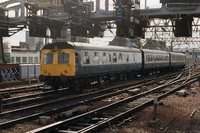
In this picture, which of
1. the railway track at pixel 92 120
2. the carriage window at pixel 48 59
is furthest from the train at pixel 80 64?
the railway track at pixel 92 120

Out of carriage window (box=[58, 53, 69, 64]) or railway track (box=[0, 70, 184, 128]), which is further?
carriage window (box=[58, 53, 69, 64])

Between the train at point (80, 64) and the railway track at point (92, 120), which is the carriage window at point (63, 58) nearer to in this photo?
the train at point (80, 64)

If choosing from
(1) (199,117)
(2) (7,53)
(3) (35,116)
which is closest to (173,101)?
(1) (199,117)

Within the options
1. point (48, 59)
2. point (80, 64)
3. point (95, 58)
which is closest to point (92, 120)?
point (80, 64)

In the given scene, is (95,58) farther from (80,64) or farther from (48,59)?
(48,59)

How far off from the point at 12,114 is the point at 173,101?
8120mm

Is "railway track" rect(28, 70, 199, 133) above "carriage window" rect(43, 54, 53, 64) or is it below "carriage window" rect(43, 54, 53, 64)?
below

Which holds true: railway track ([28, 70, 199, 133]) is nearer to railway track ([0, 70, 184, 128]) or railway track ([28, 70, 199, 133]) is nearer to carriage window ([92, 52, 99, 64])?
railway track ([0, 70, 184, 128])

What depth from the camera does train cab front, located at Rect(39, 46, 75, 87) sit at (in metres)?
15.8

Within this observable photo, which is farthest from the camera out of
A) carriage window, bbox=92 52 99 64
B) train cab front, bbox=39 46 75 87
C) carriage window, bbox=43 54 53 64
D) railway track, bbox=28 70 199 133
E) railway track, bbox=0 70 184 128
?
carriage window, bbox=92 52 99 64

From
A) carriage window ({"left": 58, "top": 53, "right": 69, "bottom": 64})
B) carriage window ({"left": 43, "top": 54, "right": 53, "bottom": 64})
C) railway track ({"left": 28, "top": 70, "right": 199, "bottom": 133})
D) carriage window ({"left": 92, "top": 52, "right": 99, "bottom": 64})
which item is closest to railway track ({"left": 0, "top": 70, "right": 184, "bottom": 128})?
railway track ({"left": 28, "top": 70, "right": 199, "bottom": 133})

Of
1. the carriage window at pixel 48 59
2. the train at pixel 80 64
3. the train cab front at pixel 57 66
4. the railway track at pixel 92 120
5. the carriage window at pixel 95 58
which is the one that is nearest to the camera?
the railway track at pixel 92 120

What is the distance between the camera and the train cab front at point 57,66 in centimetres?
1576

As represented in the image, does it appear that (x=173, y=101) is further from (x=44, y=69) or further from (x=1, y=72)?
(x=1, y=72)
